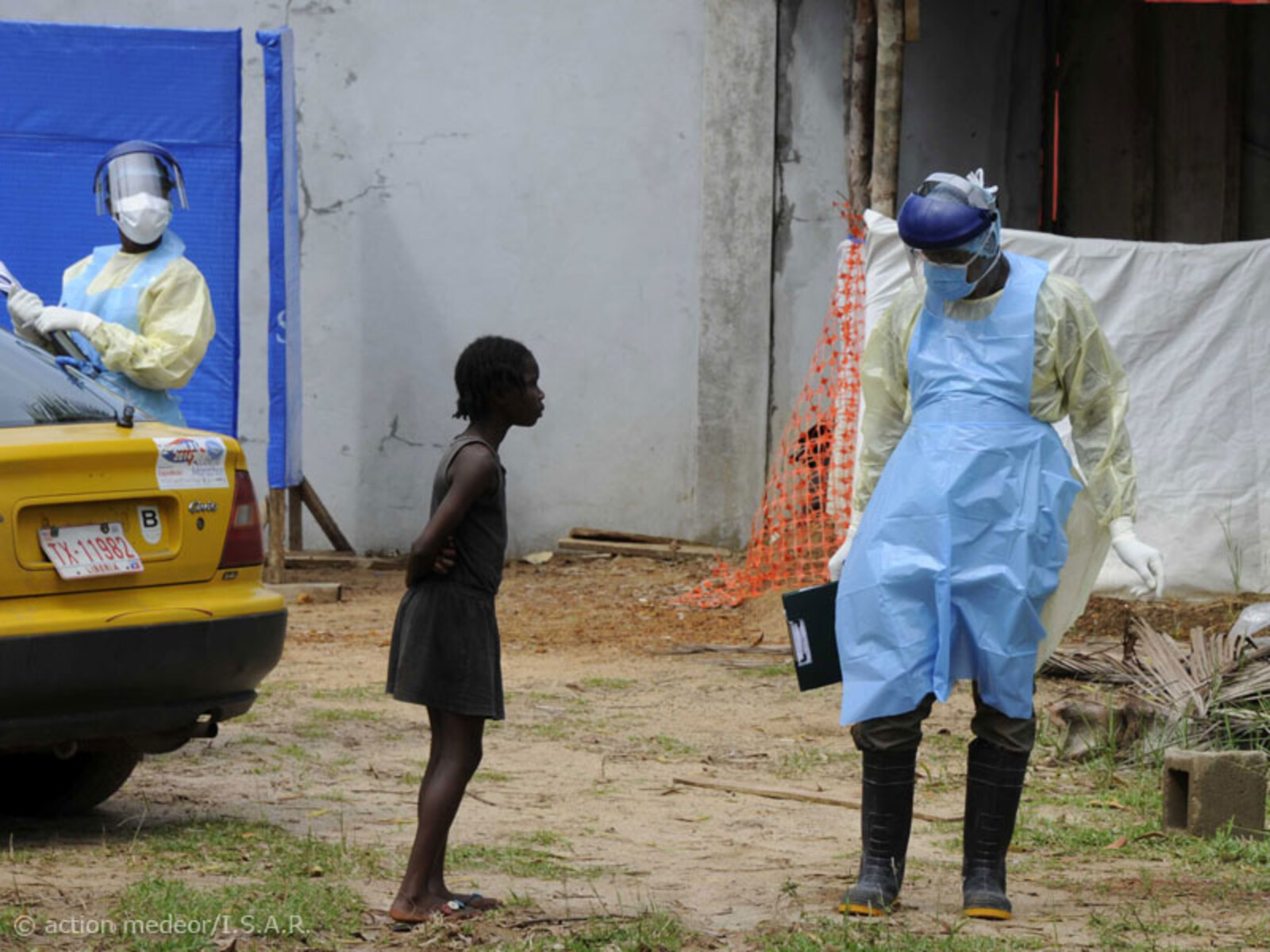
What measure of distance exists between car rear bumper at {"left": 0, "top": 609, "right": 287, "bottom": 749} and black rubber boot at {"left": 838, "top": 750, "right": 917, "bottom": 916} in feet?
5.87

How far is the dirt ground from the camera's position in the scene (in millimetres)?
4832

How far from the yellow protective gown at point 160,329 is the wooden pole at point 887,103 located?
506cm

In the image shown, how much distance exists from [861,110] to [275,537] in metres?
4.39

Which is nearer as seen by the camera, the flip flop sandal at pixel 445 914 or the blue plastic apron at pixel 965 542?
the flip flop sandal at pixel 445 914

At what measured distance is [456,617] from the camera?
4.41 metres

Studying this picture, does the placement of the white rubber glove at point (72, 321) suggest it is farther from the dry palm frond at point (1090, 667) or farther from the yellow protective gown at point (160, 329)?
the dry palm frond at point (1090, 667)

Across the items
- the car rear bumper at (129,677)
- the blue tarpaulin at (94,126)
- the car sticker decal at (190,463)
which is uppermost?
the blue tarpaulin at (94,126)

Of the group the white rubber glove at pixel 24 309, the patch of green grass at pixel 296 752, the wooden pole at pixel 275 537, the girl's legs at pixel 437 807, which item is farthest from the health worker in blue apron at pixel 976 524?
the wooden pole at pixel 275 537

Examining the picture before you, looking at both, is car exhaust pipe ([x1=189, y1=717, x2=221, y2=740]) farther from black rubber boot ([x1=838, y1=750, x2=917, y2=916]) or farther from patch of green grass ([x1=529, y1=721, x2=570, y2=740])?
patch of green grass ([x1=529, y1=721, x2=570, y2=740])

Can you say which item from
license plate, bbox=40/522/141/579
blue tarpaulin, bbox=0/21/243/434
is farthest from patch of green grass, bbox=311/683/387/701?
blue tarpaulin, bbox=0/21/243/434

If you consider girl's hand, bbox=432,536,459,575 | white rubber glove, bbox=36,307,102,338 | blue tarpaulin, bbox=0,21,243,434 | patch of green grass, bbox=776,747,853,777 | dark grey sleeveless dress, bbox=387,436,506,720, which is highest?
blue tarpaulin, bbox=0,21,243,434

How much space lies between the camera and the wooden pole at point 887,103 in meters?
11.2

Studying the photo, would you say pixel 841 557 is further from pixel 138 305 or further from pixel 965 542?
pixel 138 305

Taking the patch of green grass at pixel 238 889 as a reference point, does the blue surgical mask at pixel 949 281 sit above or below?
above
